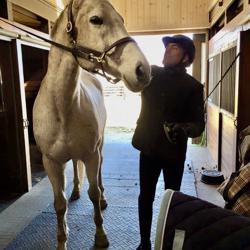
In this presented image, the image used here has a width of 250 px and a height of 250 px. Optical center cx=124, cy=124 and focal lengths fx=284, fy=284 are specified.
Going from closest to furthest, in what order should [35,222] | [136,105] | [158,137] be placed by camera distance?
[158,137] → [35,222] → [136,105]

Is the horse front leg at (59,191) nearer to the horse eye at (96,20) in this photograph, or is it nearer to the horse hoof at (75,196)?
the horse hoof at (75,196)

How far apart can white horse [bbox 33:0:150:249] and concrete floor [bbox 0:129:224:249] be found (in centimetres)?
61

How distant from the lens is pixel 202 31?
4477 mm

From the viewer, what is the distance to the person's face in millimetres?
1406

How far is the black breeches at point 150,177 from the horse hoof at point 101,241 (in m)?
0.37

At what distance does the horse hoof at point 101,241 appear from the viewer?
1905mm

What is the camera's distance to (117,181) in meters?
3.10

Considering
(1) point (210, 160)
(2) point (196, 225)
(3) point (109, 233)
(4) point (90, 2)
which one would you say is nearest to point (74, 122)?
(4) point (90, 2)

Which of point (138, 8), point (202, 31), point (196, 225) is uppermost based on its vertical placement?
point (138, 8)

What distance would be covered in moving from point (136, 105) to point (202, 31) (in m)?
4.04

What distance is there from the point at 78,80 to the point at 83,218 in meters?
1.22

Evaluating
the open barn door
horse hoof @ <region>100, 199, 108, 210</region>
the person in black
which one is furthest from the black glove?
the open barn door

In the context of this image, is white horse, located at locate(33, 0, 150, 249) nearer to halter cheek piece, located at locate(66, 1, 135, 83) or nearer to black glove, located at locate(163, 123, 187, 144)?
halter cheek piece, located at locate(66, 1, 135, 83)

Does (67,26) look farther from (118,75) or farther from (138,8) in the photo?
(138,8)
